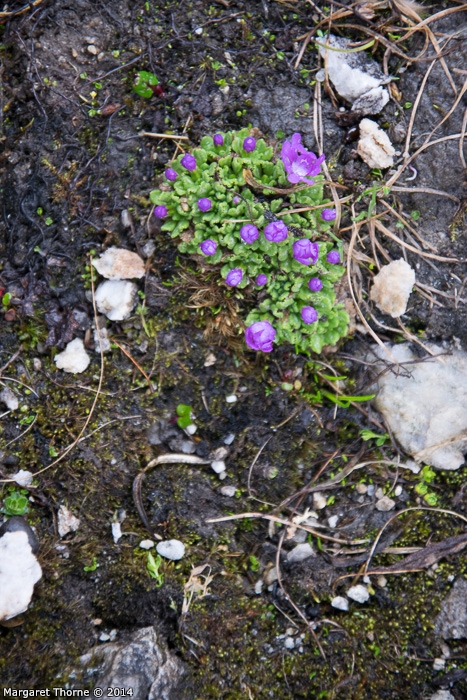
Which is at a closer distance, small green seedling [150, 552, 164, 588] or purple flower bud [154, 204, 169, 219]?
purple flower bud [154, 204, 169, 219]

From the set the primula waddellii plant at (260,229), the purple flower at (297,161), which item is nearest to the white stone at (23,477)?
the primula waddellii plant at (260,229)

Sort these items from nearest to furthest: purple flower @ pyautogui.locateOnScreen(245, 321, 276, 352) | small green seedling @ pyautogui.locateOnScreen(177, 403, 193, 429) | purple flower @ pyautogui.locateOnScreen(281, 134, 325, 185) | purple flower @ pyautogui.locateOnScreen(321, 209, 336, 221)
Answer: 1. purple flower @ pyautogui.locateOnScreen(281, 134, 325, 185)
2. purple flower @ pyautogui.locateOnScreen(245, 321, 276, 352)
3. purple flower @ pyautogui.locateOnScreen(321, 209, 336, 221)
4. small green seedling @ pyautogui.locateOnScreen(177, 403, 193, 429)

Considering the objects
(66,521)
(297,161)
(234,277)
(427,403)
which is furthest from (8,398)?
(427,403)

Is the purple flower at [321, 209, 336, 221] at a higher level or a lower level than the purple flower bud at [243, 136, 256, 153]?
lower

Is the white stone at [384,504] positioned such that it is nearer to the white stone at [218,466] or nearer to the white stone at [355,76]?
the white stone at [218,466]

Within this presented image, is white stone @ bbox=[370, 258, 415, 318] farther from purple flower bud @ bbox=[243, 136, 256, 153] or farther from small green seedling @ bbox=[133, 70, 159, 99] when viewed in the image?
small green seedling @ bbox=[133, 70, 159, 99]

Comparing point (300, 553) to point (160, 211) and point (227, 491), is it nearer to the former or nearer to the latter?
point (227, 491)

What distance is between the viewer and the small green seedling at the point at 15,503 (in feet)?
11.5

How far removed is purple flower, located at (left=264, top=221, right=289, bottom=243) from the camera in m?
3.24

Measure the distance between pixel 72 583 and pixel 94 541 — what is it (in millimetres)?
288

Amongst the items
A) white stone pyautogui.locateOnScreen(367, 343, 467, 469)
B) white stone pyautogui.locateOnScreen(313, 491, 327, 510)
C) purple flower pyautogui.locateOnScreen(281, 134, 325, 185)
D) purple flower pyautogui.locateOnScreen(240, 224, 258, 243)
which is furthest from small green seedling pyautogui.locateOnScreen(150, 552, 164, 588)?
purple flower pyautogui.locateOnScreen(281, 134, 325, 185)

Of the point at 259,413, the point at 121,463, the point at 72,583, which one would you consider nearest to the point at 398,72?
the point at 259,413

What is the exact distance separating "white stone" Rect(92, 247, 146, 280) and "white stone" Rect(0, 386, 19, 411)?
0.98 meters

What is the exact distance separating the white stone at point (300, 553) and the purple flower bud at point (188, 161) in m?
2.60
